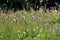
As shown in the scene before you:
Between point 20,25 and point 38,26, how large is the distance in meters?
0.48

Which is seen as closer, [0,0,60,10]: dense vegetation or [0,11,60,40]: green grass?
[0,11,60,40]: green grass

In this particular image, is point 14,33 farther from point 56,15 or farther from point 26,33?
point 56,15

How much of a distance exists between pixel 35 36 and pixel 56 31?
1.43ft

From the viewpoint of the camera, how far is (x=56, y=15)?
7199mm

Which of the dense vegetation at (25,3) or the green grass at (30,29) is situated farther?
the dense vegetation at (25,3)

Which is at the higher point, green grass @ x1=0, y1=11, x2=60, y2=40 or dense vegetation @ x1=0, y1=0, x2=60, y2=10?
green grass @ x1=0, y1=11, x2=60, y2=40

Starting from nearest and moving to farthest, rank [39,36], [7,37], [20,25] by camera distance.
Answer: [39,36] → [7,37] → [20,25]

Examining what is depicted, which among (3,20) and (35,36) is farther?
(3,20)

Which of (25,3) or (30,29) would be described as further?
(25,3)

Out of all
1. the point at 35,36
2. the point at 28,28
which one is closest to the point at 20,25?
the point at 28,28

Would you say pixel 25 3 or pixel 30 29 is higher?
pixel 30 29

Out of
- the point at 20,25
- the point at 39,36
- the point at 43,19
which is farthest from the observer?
the point at 43,19

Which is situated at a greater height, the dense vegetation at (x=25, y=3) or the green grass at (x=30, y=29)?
the green grass at (x=30, y=29)

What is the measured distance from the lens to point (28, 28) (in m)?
5.82
